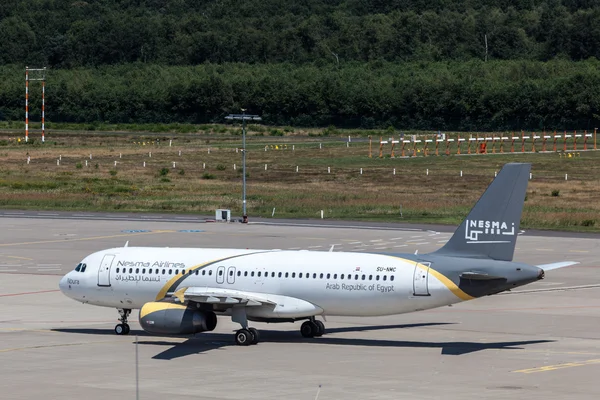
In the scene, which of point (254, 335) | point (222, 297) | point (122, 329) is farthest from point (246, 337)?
point (122, 329)

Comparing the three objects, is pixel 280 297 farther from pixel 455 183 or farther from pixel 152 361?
pixel 455 183

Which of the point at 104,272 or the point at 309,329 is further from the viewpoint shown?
the point at 104,272

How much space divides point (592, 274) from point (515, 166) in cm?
2700

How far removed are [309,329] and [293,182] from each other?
83833mm

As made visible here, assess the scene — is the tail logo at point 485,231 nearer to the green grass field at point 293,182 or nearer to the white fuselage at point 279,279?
the white fuselage at point 279,279

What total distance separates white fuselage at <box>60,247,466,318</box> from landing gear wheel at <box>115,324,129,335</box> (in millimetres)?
924

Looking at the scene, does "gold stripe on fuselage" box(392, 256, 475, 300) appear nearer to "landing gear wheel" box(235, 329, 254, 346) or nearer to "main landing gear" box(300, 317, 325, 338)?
"main landing gear" box(300, 317, 325, 338)

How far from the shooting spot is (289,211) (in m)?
108

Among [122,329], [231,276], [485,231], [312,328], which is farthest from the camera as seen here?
Answer: [122,329]

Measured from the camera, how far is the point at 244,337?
47562 mm

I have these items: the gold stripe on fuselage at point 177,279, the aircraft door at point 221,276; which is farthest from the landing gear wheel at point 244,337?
the gold stripe on fuselage at point 177,279

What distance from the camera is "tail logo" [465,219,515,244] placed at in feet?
149

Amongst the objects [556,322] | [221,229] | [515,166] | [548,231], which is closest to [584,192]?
[548,231]

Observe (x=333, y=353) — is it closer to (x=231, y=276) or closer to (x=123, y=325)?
(x=231, y=276)
